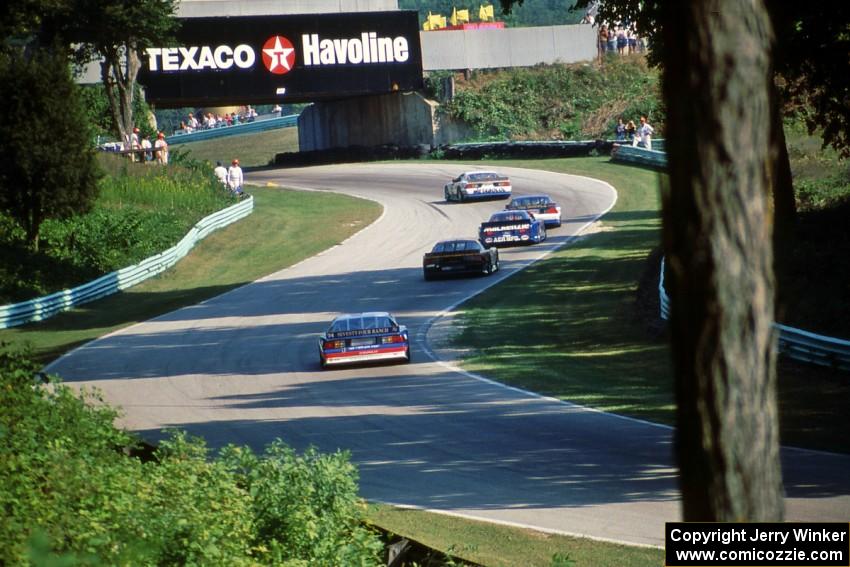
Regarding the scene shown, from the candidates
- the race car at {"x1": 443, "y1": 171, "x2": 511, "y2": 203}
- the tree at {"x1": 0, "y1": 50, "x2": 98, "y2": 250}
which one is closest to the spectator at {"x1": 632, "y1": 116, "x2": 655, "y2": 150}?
the race car at {"x1": 443, "y1": 171, "x2": 511, "y2": 203}

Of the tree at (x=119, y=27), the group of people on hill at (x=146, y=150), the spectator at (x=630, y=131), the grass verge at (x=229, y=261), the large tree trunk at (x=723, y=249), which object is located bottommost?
the grass verge at (x=229, y=261)

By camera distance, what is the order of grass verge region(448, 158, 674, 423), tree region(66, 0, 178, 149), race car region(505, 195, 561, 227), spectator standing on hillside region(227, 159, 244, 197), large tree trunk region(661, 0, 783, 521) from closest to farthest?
large tree trunk region(661, 0, 783, 521), grass verge region(448, 158, 674, 423), race car region(505, 195, 561, 227), tree region(66, 0, 178, 149), spectator standing on hillside region(227, 159, 244, 197)

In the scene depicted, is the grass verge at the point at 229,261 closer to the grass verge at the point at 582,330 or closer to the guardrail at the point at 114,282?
the guardrail at the point at 114,282

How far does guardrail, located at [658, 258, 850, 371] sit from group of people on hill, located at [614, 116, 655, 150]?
132 ft

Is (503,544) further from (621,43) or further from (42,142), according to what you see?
(621,43)

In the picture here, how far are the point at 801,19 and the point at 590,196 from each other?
3101cm

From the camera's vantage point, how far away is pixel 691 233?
15.1 feet

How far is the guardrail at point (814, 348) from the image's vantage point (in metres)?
20.8

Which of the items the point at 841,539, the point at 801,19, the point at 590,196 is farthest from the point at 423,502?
the point at 590,196

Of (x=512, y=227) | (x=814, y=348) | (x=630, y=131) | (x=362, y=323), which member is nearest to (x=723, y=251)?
(x=814, y=348)

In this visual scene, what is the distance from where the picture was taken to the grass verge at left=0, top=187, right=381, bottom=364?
36125 millimetres

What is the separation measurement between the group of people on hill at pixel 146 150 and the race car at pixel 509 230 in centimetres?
1864
